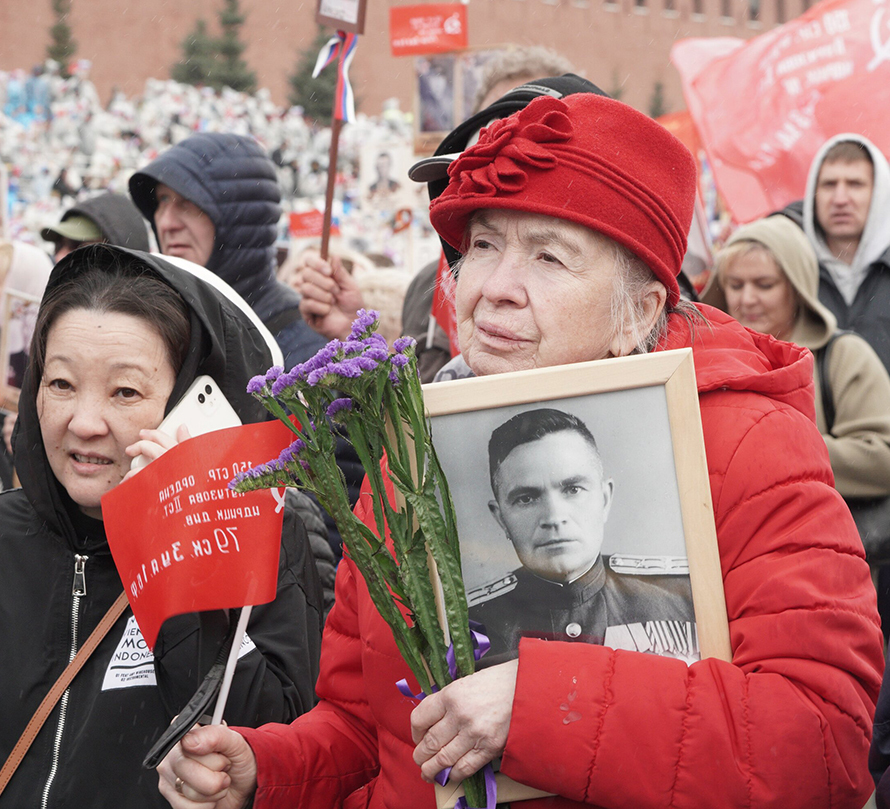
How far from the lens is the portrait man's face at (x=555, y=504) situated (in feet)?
4.92

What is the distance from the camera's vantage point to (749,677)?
1.39m

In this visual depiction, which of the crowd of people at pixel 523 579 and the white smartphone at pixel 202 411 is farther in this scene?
the white smartphone at pixel 202 411

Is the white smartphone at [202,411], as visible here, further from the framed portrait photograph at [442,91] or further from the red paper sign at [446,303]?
the framed portrait photograph at [442,91]

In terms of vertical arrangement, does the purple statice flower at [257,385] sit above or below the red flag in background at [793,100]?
below

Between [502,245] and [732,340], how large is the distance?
0.39 meters

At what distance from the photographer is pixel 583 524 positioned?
1.51 metres

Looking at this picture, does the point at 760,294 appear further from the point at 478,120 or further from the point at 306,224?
the point at 306,224

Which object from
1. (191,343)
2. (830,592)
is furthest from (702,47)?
(830,592)

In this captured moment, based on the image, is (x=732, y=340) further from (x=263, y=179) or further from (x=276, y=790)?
(x=263, y=179)

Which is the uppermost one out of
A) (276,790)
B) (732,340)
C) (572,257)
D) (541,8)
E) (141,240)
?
(541,8)

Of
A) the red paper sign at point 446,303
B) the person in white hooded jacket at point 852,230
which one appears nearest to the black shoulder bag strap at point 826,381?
the person in white hooded jacket at point 852,230

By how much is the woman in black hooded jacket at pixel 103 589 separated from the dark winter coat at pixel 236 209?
1.56m

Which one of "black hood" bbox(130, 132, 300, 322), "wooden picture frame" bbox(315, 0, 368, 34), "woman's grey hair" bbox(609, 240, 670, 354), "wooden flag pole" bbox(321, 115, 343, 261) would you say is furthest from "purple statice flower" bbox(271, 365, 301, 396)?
"wooden picture frame" bbox(315, 0, 368, 34)

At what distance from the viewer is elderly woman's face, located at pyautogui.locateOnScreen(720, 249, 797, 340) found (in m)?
4.09
